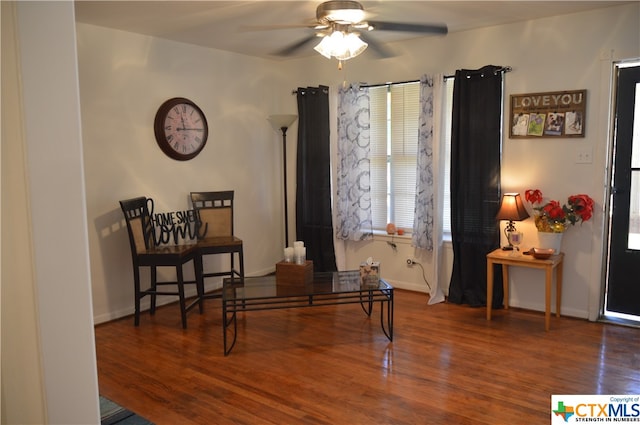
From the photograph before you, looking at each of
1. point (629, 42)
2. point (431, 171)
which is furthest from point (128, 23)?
point (629, 42)

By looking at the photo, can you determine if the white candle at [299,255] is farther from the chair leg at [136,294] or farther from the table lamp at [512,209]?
the table lamp at [512,209]

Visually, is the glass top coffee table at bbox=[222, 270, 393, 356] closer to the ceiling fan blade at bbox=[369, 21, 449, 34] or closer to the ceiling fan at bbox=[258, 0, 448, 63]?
the ceiling fan at bbox=[258, 0, 448, 63]

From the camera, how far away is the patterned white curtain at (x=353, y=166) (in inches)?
200

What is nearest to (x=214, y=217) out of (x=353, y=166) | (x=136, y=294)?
(x=136, y=294)

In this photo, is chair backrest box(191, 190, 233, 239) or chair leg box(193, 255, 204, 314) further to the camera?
chair backrest box(191, 190, 233, 239)

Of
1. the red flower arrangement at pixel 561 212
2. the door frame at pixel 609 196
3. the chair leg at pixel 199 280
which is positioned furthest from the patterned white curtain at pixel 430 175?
the chair leg at pixel 199 280

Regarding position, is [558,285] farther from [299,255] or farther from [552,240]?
[299,255]

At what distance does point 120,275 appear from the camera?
438 cm

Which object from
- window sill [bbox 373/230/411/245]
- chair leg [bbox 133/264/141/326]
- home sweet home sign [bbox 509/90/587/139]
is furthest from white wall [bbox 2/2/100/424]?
window sill [bbox 373/230/411/245]

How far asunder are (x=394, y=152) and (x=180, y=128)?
2078 mm

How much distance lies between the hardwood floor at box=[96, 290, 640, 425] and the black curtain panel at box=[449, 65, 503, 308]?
293 millimetres

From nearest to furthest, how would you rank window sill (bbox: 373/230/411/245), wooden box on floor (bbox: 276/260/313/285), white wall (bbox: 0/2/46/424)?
1. white wall (bbox: 0/2/46/424)
2. wooden box on floor (bbox: 276/260/313/285)
3. window sill (bbox: 373/230/411/245)

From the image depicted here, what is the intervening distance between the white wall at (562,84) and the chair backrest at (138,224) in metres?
2.84

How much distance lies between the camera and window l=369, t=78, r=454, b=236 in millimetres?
4863
